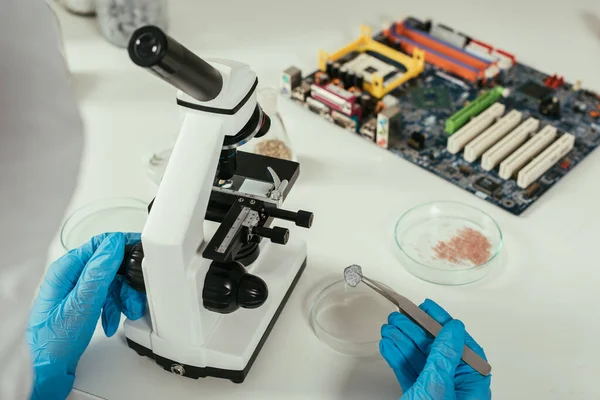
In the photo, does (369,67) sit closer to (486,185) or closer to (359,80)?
(359,80)

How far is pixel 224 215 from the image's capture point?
4.23 ft

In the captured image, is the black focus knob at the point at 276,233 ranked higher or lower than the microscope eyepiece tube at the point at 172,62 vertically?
lower

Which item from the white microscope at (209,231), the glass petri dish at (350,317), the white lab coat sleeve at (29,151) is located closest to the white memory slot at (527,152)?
the glass petri dish at (350,317)

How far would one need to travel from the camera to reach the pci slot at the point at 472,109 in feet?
6.29

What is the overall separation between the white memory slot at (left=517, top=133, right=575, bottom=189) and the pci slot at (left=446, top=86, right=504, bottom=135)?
220mm

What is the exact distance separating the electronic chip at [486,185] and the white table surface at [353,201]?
31 millimetres

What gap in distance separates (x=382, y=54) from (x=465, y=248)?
0.79 m

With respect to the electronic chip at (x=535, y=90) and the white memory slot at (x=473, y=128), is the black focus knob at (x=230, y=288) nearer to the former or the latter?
the white memory slot at (x=473, y=128)

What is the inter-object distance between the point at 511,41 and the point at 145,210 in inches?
51.4

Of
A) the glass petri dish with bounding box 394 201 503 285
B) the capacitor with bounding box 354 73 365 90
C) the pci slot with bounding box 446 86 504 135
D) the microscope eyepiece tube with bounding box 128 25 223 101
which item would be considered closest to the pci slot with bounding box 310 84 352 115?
the capacitor with bounding box 354 73 365 90

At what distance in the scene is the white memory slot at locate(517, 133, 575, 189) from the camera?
5.82 ft

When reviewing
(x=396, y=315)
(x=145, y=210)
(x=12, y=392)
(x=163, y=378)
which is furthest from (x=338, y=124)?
(x=12, y=392)

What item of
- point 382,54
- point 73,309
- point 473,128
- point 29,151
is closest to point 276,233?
point 73,309

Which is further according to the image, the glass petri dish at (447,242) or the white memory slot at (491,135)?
the white memory slot at (491,135)
